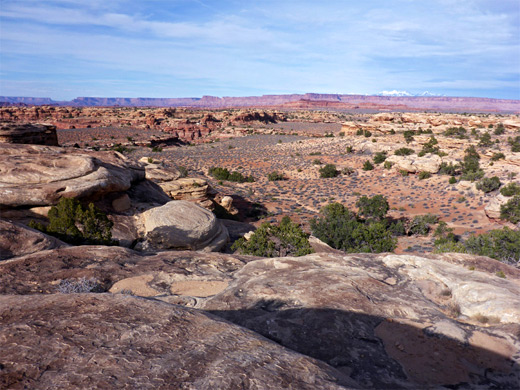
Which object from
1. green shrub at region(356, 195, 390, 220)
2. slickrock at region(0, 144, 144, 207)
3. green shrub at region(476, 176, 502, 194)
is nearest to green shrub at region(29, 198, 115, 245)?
slickrock at region(0, 144, 144, 207)

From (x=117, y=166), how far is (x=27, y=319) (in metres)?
13.8

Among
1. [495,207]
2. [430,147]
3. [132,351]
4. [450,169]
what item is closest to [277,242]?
[132,351]

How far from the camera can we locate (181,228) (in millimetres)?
11984

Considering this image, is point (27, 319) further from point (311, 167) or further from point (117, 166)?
point (311, 167)

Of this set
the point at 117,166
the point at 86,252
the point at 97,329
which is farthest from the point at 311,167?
the point at 97,329

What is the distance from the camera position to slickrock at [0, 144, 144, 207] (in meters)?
10.9

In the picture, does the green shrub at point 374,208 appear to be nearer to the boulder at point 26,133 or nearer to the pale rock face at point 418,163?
the pale rock face at point 418,163

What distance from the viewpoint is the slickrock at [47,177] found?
428 inches

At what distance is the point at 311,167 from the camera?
33.3 meters

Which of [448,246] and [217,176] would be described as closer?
[448,246]

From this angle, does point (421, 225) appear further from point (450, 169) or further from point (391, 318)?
point (391, 318)

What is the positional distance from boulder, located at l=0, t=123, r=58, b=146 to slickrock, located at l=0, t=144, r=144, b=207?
3.92m

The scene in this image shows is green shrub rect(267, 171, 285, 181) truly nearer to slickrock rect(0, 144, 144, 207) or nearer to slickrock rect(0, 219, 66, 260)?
slickrock rect(0, 144, 144, 207)

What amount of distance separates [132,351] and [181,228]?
9530 millimetres
